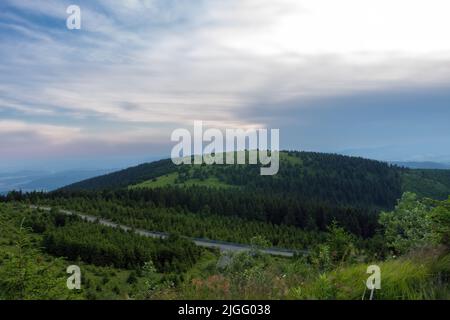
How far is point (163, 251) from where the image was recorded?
6225 centimetres

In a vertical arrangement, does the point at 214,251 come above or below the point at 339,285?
below

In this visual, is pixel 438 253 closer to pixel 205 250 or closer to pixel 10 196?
pixel 205 250

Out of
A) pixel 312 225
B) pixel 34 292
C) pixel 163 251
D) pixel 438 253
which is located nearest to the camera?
pixel 438 253

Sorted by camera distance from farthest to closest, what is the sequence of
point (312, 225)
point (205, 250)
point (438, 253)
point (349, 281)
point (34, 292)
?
point (312, 225) < point (205, 250) < point (34, 292) < point (438, 253) < point (349, 281)

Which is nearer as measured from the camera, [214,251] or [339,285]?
[339,285]

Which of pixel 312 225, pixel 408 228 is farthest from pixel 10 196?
pixel 408 228

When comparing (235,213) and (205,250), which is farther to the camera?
(235,213)

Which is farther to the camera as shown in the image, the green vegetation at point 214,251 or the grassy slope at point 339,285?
the green vegetation at point 214,251

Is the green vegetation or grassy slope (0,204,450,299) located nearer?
grassy slope (0,204,450,299)

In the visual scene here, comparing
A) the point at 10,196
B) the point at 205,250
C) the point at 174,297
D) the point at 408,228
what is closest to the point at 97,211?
the point at 10,196

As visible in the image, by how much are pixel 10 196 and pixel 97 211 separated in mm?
28350

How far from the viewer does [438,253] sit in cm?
906
